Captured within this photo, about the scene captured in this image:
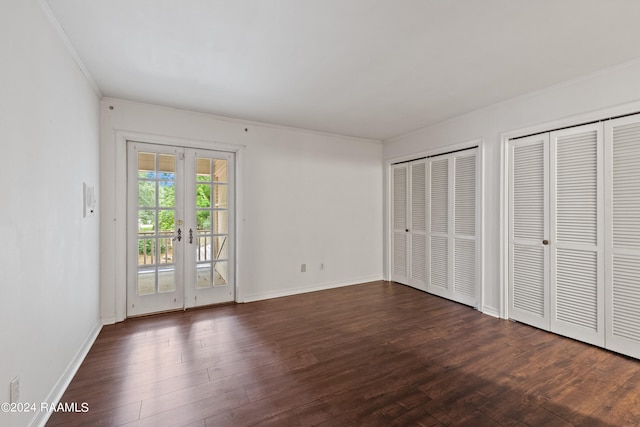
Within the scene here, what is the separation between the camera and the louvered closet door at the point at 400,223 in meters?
5.01

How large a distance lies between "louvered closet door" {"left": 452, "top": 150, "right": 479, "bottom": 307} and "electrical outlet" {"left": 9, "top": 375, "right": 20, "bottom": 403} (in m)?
4.40

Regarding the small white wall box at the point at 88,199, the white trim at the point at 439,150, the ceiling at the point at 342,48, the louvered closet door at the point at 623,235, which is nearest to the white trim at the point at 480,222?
the white trim at the point at 439,150

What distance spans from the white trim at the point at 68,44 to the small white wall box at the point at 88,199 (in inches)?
42.1

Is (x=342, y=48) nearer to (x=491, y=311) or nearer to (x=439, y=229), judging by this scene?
(x=439, y=229)

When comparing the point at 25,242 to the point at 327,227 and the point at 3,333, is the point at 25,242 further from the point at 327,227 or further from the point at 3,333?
the point at 327,227

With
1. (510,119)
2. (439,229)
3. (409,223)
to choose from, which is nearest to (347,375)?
(439,229)

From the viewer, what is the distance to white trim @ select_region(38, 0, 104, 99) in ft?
5.99

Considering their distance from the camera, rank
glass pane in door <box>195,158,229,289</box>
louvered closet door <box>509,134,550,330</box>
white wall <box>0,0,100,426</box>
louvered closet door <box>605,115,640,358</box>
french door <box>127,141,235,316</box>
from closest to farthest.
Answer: white wall <box>0,0,100,426</box>, louvered closet door <box>605,115,640,358</box>, louvered closet door <box>509,134,550,330</box>, french door <box>127,141,235,316</box>, glass pane in door <box>195,158,229,289</box>

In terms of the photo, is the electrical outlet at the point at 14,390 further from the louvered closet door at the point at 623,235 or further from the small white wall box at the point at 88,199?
the louvered closet door at the point at 623,235

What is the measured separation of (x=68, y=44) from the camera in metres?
2.22

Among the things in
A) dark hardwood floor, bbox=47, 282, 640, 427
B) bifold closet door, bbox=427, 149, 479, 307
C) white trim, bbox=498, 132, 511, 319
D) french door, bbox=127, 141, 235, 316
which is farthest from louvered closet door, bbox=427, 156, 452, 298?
french door, bbox=127, 141, 235, 316

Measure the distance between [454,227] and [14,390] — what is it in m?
4.55

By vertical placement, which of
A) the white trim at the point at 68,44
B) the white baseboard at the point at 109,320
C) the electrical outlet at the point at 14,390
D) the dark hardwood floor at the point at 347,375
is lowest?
the dark hardwood floor at the point at 347,375

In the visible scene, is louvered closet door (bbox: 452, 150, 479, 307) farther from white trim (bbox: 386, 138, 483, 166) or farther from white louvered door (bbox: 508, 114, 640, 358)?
white louvered door (bbox: 508, 114, 640, 358)
